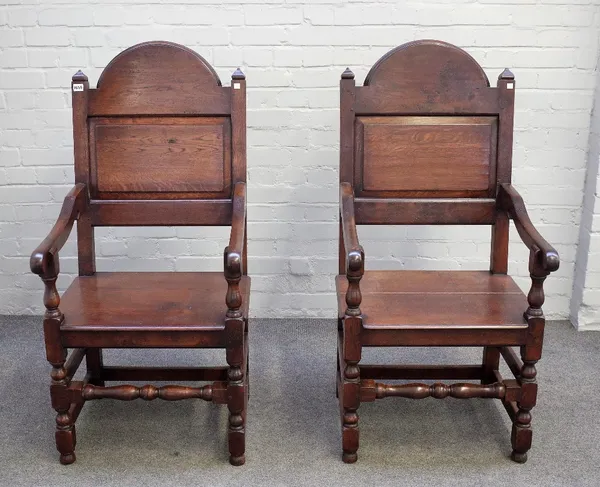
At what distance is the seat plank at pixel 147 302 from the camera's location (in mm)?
2111

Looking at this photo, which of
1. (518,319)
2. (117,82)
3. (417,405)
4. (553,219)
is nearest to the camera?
(518,319)

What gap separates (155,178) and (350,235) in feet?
2.16

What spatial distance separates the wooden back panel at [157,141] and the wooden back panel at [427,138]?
0.36 m

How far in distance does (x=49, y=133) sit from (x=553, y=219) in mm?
1993

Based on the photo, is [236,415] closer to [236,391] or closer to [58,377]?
[236,391]

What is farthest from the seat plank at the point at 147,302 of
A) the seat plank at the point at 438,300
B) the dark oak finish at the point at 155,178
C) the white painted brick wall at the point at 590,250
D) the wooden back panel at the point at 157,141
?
the white painted brick wall at the point at 590,250

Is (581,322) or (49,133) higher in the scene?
(49,133)

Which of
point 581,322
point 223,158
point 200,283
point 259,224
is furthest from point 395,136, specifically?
point 581,322

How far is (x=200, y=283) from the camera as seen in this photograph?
2408mm

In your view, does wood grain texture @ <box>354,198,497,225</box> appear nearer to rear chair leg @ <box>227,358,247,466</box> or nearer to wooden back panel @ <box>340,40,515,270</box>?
wooden back panel @ <box>340,40,515,270</box>

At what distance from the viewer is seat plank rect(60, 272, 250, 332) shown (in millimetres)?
2111

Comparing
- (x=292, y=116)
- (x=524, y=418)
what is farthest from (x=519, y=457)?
(x=292, y=116)

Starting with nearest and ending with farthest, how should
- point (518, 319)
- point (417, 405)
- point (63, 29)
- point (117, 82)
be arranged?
point (518, 319)
point (117, 82)
point (417, 405)
point (63, 29)

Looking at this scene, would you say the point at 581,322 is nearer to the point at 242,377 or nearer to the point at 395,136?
the point at 395,136
